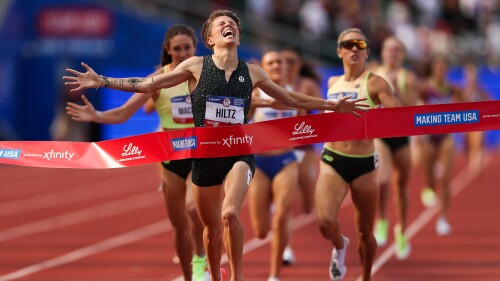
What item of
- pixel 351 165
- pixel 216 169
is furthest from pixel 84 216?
pixel 216 169

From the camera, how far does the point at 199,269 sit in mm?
9461

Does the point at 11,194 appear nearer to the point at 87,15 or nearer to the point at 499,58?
the point at 87,15

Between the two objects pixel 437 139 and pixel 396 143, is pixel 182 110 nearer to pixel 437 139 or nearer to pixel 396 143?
pixel 396 143

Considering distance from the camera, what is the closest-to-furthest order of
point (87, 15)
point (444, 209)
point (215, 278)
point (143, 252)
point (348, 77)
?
point (215, 278)
point (348, 77)
point (143, 252)
point (444, 209)
point (87, 15)

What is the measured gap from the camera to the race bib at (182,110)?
9.46m

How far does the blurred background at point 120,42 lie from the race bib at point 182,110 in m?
16.7

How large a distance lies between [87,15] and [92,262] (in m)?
15.8

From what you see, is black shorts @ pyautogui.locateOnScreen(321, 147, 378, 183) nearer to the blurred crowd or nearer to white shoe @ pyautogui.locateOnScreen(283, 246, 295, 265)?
white shoe @ pyautogui.locateOnScreen(283, 246, 295, 265)

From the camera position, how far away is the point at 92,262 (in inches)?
493

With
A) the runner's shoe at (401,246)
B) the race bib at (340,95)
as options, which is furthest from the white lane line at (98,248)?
the race bib at (340,95)

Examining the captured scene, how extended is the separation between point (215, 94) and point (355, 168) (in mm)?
1831

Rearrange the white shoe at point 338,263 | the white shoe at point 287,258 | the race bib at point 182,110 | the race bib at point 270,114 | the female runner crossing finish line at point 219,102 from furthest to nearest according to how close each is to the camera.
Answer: the white shoe at point 287,258, the race bib at point 270,114, the white shoe at point 338,263, the race bib at point 182,110, the female runner crossing finish line at point 219,102

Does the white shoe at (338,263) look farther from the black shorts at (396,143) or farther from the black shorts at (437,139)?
the black shorts at (437,139)

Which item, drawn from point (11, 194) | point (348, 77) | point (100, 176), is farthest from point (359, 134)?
point (100, 176)
